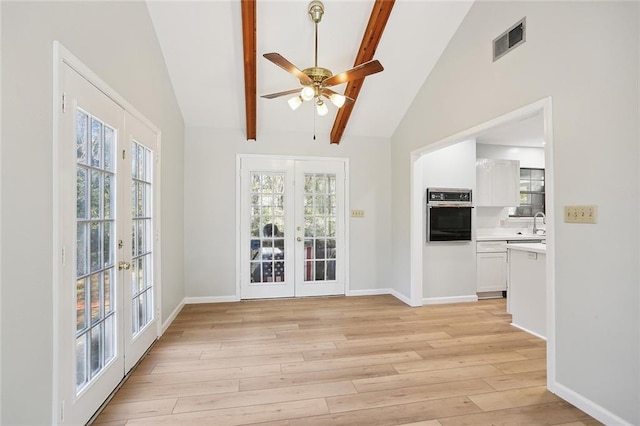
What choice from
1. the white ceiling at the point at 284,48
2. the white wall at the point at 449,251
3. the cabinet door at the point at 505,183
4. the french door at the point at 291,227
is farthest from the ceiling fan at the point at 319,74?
the cabinet door at the point at 505,183

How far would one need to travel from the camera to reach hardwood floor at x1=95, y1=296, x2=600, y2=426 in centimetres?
196

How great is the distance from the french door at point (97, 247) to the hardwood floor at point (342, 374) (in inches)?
11.9

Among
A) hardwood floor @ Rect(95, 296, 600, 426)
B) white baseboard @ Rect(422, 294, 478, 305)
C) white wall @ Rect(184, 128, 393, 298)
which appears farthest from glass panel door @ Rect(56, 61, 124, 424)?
white baseboard @ Rect(422, 294, 478, 305)

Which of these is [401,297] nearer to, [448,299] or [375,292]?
[375,292]

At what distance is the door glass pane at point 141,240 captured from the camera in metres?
2.62

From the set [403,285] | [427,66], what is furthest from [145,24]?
[403,285]

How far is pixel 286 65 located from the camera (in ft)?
7.94

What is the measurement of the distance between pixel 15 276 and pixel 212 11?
2.87 meters

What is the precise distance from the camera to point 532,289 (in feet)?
11.0

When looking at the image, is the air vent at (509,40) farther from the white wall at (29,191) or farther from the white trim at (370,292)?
the white trim at (370,292)

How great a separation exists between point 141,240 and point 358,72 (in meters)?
2.53

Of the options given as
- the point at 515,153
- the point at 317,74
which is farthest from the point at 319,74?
the point at 515,153

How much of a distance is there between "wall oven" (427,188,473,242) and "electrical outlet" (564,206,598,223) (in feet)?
7.36

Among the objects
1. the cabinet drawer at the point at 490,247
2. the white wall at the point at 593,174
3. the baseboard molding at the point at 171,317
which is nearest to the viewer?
the white wall at the point at 593,174
